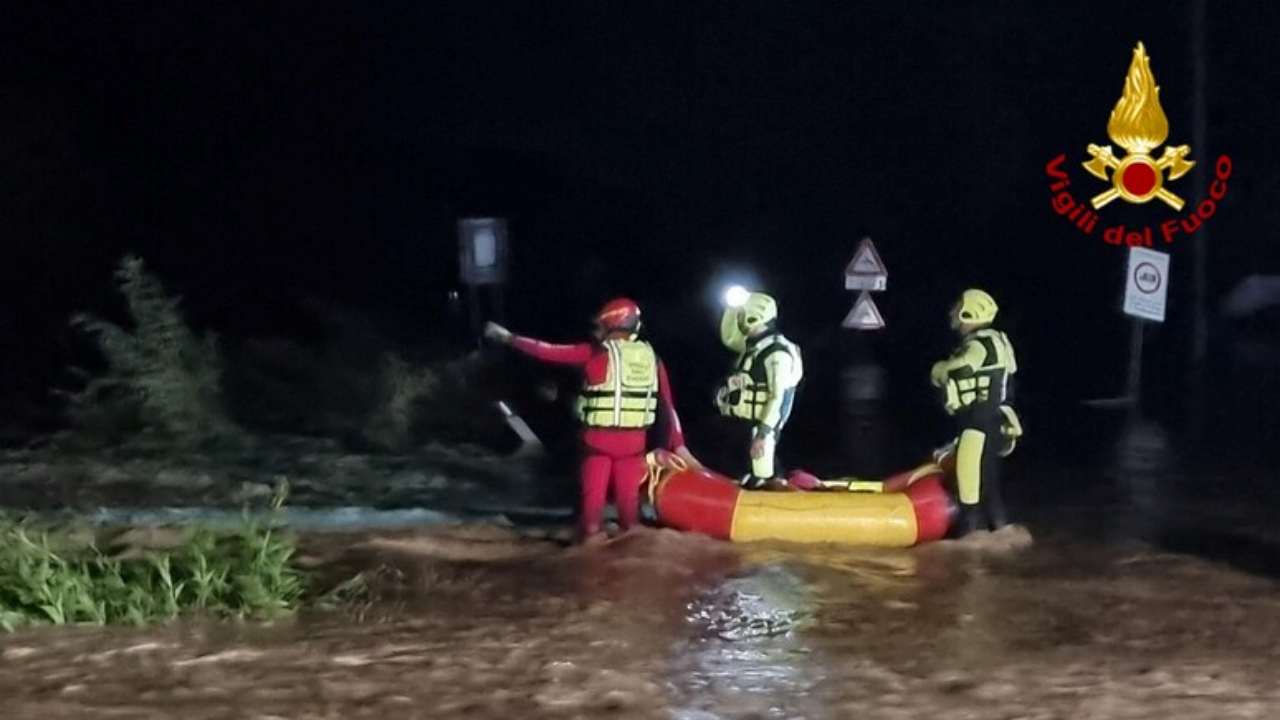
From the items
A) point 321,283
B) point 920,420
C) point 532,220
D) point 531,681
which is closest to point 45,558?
point 531,681

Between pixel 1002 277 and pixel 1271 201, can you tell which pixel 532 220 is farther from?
pixel 1271 201

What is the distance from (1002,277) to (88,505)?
23257 mm

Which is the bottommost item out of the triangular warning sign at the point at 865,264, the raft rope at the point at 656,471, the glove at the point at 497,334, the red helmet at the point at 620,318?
the raft rope at the point at 656,471

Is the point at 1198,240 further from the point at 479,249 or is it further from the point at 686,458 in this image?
the point at 686,458

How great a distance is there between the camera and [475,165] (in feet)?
117

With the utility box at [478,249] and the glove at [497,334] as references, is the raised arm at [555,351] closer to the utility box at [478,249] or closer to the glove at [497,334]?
the glove at [497,334]

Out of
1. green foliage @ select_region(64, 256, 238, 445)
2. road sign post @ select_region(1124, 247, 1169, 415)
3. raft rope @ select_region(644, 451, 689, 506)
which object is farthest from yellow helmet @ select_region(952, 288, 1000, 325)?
green foliage @ select_region(64, 256, 238, 445)

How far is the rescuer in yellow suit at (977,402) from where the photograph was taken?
13.1 meters

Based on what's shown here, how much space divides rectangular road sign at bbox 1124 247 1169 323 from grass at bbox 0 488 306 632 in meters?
11.2

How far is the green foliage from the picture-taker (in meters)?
17.8

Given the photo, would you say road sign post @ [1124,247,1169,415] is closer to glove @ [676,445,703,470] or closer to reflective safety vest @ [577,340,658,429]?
glove @ [676,445,703,470]

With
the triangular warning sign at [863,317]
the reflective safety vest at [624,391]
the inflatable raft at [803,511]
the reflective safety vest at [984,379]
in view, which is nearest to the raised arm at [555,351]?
the reflective safety vest at [624,391]

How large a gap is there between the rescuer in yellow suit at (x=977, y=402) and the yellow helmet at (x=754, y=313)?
3.99 feet

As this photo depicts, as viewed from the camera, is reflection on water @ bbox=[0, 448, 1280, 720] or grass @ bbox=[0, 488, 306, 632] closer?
reflection on water @ bbox=[0, 448, 1280, 720]
